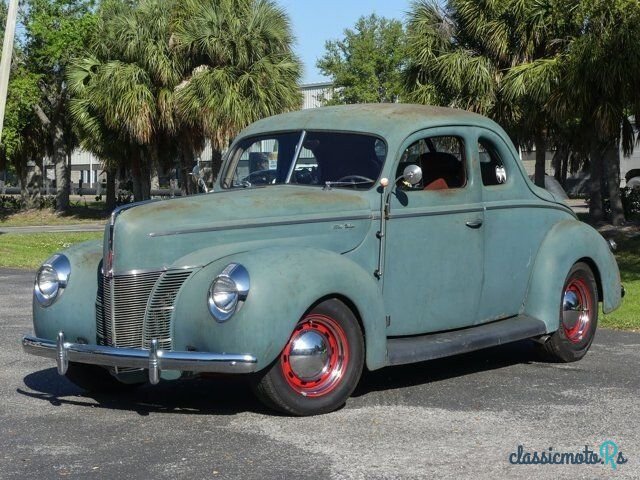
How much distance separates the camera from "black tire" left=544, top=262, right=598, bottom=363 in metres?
8.45

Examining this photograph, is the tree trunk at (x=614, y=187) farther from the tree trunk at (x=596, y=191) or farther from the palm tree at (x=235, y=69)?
the palm tree at (x=235, y=69)

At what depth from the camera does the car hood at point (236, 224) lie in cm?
654

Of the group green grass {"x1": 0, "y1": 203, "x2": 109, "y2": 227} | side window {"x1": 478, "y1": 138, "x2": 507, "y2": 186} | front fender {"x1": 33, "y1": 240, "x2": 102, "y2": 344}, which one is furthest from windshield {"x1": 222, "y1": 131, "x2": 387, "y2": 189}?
green grass {"x1": 0, "y1": 203, "x2": 109, "y2": 227}

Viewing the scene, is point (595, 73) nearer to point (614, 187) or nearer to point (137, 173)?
point (614, 187)

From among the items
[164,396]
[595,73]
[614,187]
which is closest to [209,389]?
[164,396]

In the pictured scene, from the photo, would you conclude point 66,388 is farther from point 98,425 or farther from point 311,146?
point 311,146

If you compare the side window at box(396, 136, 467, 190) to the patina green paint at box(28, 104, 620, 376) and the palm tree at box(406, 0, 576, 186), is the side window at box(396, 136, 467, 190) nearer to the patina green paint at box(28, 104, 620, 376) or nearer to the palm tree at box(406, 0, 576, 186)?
the patina green paint at box(28, 104, 620, 376)

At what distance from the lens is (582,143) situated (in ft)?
86.9

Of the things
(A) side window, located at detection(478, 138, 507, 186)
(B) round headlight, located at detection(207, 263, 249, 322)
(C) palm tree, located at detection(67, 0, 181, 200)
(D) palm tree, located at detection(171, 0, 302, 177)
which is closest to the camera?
(B) round headlight, located at detection(207, 263, 249, 322)

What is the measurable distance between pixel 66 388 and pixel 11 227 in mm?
26836

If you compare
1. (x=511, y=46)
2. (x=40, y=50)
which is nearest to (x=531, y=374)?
(x=511, y=46)

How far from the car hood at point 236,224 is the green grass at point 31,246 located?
11600 millimetres

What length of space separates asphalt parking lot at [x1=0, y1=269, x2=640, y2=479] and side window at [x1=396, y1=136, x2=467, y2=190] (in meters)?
1.41

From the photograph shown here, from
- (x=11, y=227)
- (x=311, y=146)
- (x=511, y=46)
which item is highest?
(x=511, y=46)
